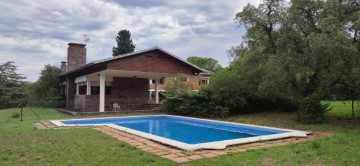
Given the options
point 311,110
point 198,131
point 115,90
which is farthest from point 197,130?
point 115,90

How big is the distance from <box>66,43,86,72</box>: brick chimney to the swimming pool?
541 inches

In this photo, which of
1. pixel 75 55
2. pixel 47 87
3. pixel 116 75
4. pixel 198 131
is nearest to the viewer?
pixel 198 131

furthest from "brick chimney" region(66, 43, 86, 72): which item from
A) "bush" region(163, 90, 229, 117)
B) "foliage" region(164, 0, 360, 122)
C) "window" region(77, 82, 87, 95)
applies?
"foliage" region(164, 0, 360, 122)

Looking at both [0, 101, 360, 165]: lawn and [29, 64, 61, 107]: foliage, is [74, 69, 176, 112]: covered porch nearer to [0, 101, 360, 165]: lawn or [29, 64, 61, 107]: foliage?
[29, 64, 61, 107]: foliage

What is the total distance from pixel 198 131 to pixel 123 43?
35030 millimetres

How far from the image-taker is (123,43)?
151 ft

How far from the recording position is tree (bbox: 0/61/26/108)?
123 ft

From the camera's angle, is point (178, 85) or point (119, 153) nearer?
point (119, 153)

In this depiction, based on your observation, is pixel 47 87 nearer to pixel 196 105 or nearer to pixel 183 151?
pixel 196 105

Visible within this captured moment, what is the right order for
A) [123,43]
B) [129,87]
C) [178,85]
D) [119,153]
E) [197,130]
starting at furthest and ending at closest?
[123,43]
[129,87]
[178,85]
[197,130]
[119,153]

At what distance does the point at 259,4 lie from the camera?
14578 millimetres

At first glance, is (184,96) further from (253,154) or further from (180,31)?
(253,154)

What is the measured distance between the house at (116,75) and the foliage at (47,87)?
857 millimetres

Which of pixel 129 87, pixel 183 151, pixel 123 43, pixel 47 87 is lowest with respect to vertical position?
pixel 183 151
